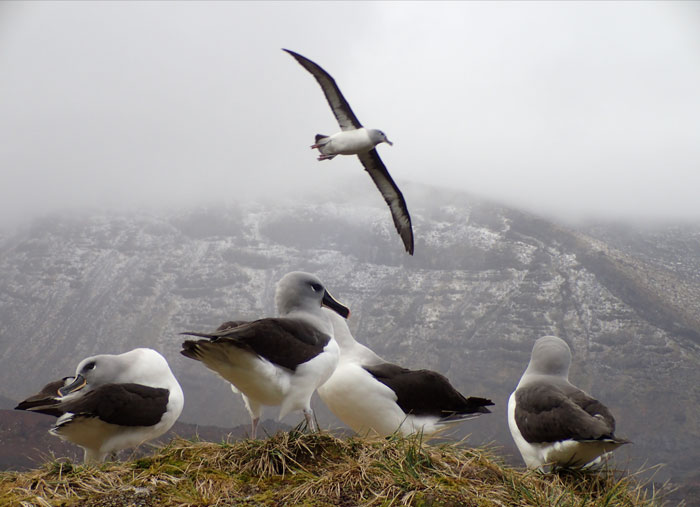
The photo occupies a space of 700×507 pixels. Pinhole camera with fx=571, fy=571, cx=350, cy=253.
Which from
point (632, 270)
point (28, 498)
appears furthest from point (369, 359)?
point (632, 270)

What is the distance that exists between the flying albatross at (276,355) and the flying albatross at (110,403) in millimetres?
1329

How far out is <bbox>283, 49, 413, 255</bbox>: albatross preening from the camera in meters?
9.16

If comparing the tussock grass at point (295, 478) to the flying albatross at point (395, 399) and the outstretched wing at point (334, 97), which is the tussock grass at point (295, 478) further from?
the outstretched wing at point (334, 97)

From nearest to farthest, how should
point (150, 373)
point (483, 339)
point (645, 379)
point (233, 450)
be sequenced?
point (233, 450)
point (150, 373)
point (645, 379)
point (483, 339)

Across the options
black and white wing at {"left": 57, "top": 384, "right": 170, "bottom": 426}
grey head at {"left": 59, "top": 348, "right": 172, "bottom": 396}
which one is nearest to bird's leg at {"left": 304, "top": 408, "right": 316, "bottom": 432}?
black and white wing at {"left": 57, "top": 384, "right": 170, "bottom": 426}

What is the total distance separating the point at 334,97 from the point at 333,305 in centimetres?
420

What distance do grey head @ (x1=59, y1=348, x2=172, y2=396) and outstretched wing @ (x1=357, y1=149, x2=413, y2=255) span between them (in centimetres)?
445

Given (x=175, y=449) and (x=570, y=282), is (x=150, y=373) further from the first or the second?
(x=570, y=282)

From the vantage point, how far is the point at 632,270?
217 ft

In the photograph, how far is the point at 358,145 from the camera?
9.20 meters

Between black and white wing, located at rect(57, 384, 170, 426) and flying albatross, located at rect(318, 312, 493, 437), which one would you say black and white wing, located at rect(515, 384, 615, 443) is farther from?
black and white wing, located at rect(57, 384, 170, 426)

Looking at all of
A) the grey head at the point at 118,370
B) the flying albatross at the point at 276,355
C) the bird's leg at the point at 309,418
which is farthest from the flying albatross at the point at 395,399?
the grey head at the point at 118,370

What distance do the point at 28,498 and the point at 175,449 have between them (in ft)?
3.47

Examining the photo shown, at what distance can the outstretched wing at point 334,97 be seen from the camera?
875 centimetres
